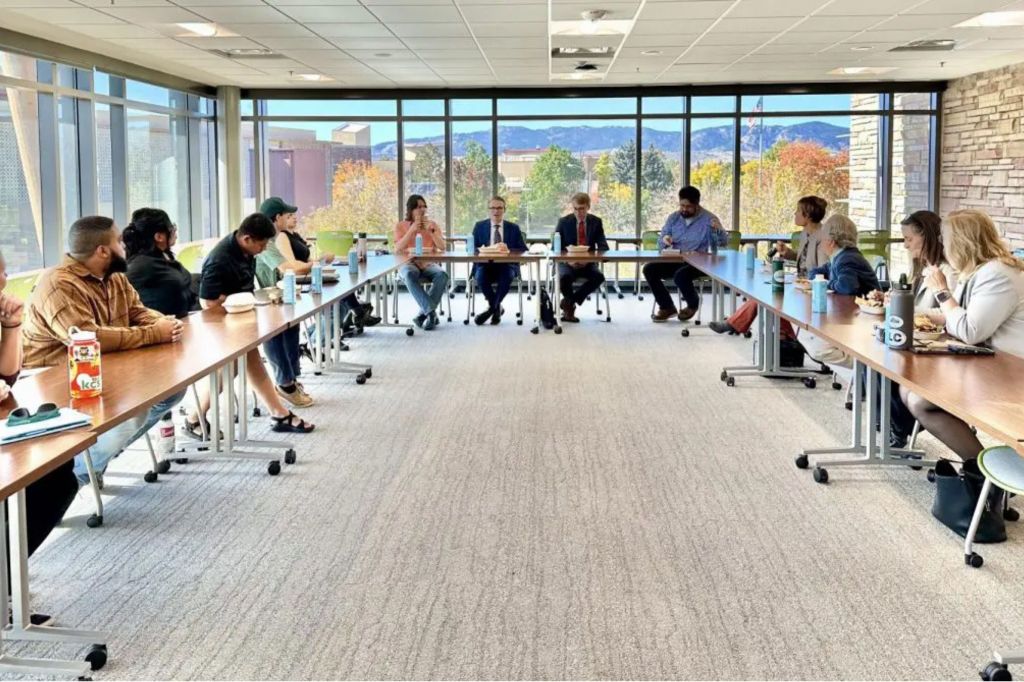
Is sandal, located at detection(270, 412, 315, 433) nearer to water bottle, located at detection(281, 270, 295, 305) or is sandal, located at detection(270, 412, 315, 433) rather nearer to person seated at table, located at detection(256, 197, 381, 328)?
water bottle, located at detection(281, 270, 295, 305)

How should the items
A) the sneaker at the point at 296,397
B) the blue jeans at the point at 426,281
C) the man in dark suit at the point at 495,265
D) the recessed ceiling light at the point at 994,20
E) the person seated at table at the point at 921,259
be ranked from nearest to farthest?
the person seated at table at the point at 921,259 → the sneaker at the point at 296,397 → the recessed ceiling light at the point at 994,20 → the blue jeans at the point at 426,281 → the man in dark suit at the point at 495,265

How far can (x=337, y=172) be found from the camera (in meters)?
13.6

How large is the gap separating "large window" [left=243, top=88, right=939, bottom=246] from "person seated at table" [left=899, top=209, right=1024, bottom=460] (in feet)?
29.5

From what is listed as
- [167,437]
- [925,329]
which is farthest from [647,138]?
[167,437]

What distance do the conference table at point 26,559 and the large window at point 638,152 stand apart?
10757mm

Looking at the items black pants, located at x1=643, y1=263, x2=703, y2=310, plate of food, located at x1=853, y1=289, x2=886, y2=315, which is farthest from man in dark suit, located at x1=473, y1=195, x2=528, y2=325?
plate of food, located at x1=853, y1=289, x2=886, y2=315

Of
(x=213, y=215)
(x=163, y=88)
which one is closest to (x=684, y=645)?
(x=163, y=88)

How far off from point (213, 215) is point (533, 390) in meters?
7.50

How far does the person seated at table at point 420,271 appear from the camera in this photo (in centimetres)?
1002

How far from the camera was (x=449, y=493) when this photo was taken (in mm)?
4648

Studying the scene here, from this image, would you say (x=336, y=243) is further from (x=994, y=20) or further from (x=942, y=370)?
(x=942, y=370)

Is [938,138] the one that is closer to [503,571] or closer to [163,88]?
[163,88]

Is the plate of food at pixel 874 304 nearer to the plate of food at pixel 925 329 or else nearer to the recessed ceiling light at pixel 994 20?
the plate of food at pixel 925 329

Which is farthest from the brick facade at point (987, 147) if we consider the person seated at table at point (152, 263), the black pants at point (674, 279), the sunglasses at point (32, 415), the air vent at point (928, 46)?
the sunglasses at point (32, 415)
